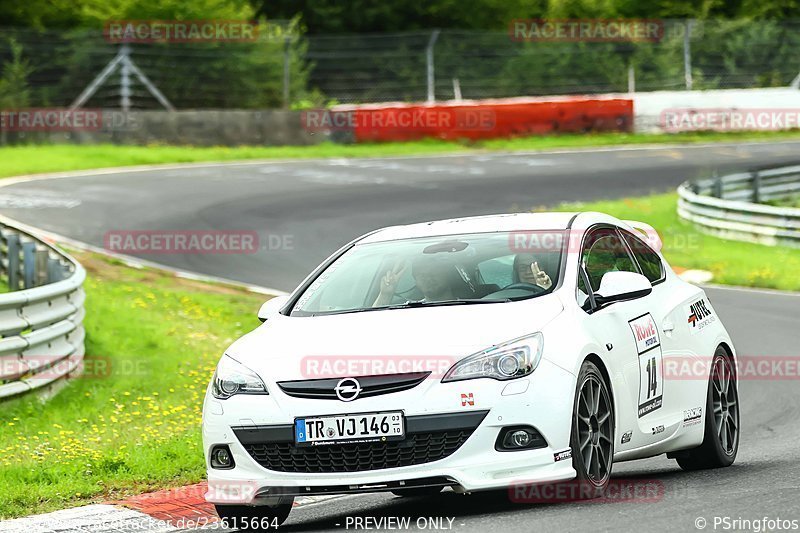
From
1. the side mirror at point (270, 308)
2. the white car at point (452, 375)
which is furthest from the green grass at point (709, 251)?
the side mirror at point (270, 308)

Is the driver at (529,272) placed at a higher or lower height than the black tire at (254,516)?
higher

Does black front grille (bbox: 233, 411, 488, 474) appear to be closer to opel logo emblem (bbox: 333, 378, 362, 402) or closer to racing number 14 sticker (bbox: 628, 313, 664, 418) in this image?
opel logo emblem (bbox: 333, 378, 362, 402)

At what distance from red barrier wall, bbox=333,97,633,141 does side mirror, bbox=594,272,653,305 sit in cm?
2806

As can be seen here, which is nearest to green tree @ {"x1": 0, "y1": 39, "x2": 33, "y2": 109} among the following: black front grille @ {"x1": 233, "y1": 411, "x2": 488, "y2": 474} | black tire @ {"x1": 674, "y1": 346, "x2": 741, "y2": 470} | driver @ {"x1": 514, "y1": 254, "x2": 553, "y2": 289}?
black tire @ {"x1": 674, "y1": 346, "x2": 741, "y2": 470}

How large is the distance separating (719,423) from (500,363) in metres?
2.67

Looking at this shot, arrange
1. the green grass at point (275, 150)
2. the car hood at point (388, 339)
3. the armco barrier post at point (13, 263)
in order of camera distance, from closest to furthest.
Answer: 1. the car hood at point (388, 339)
2. the armco barrier post at point (13, 263)
3. the green grass at point (275, 150)

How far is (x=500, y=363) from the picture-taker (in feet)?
22.8

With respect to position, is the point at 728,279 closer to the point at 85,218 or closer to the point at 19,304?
the point at 85,218

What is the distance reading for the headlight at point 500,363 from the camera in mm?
6918

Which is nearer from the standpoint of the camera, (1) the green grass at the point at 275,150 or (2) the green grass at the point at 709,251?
(2) the green grass at the point at 709,251

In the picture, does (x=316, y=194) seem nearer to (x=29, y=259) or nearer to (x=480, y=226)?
(x=29, y=259)

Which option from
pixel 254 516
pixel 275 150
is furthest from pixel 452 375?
pixel 275 150

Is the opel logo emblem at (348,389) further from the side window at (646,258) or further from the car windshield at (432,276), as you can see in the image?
the side window at (646,258)

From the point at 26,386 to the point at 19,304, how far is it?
669 mm
